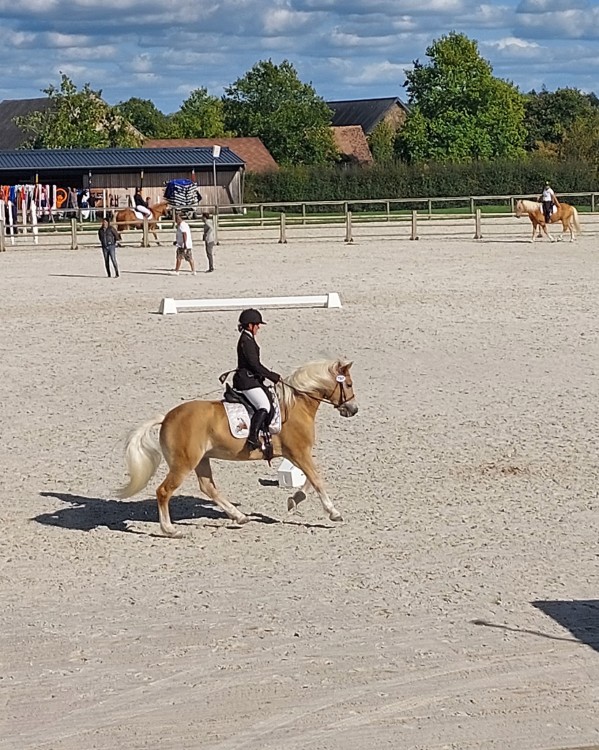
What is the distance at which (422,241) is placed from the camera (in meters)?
39.8

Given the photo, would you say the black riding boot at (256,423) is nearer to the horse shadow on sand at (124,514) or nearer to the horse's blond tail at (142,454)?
the horse's blond tail at (142,454)

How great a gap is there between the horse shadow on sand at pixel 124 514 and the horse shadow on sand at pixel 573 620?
247cm

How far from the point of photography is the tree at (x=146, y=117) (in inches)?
4218

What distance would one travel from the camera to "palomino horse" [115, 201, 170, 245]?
4241 centimetres

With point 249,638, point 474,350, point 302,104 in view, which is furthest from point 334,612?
point 302,104

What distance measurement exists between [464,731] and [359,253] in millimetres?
30009

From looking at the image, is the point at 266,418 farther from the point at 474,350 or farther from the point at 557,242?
the point at 557,242

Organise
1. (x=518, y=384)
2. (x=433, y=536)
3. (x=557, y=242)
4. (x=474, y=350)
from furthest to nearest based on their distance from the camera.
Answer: (x=557, y=242) → (x=474, y=350) → (x=518, y=384) → (x=433, y=536)

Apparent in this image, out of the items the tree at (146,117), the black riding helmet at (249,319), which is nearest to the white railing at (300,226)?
the black riding helmet at (249,319)

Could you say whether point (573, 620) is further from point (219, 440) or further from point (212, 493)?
point (212, 493)

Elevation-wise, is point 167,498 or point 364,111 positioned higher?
point 364,111

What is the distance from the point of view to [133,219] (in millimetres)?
43531

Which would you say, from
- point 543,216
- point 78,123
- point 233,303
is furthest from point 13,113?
point 233,303

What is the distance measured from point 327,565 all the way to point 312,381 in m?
1.70
